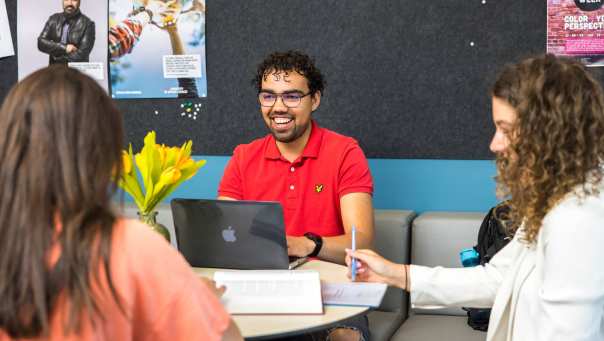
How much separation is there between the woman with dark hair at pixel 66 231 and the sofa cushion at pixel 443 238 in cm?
180

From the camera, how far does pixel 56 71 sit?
1030mm

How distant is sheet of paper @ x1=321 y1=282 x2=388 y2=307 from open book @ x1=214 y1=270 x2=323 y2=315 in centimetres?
3

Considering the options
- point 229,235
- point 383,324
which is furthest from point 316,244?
point 383,324

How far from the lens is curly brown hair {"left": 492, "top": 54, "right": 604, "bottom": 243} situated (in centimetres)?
147

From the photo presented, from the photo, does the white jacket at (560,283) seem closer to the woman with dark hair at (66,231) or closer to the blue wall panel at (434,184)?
the woman with dark hair at (66,231)

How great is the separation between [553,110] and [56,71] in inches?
37.2

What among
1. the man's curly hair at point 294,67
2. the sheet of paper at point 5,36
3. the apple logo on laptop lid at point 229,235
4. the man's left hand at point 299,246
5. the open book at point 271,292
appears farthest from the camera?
the sheet of paper at point 5,36

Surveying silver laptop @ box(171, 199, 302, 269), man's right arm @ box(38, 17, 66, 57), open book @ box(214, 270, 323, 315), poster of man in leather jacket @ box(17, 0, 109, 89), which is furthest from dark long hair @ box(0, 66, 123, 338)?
man's right arm @ box(38, 17, 66, 57)

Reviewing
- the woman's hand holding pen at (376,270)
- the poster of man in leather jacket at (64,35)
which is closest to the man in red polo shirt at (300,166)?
the woman's hand holding pen at (376,270)

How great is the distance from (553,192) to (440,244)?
1.23 meters

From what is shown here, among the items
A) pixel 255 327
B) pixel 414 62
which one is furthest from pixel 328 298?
pixel 414 62

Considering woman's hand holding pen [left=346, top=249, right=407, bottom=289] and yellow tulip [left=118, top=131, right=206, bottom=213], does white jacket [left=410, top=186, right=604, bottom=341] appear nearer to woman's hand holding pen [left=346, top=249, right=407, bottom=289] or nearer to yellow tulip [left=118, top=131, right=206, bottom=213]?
woman's hand holding pen [left=346, top=249, right=407, bottom=289]

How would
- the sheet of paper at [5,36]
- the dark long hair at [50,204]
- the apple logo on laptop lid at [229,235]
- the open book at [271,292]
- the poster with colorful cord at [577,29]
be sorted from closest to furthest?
the dark long hair at [50,204] → the open book at [271,292] → the apple logo on laptop lid at [229,235] → the poster with colorful cord at [577,29] → the sheet of paper at [5,36]

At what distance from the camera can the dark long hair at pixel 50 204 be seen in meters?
0.96
